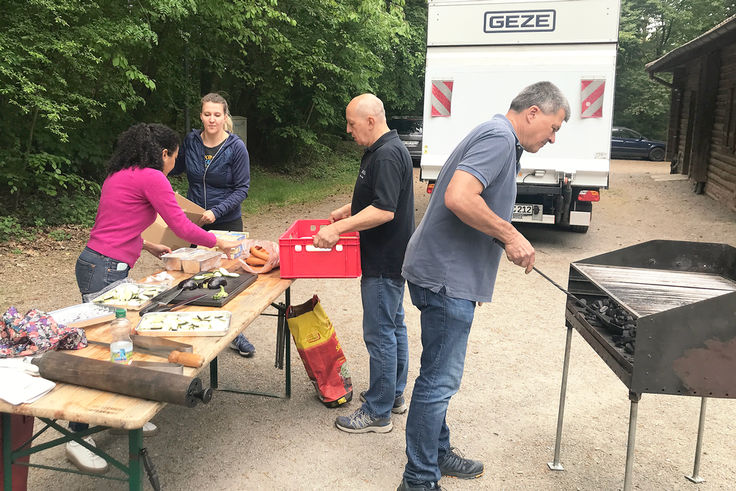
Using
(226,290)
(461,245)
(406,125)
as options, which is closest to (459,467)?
(461,245)

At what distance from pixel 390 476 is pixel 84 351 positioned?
175 cm

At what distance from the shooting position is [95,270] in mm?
3449

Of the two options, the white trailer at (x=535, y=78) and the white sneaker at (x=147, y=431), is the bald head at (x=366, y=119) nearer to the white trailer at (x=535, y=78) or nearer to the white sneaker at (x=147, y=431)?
the white sneaker at (x=147, y=431)

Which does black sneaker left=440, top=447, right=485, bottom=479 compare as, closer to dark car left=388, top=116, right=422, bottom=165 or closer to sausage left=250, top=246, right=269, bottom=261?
sausage left=250, top=246, right=269, bottom=261

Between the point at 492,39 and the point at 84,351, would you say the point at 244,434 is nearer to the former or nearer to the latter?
the point at 84,351

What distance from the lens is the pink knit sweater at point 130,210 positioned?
338cm

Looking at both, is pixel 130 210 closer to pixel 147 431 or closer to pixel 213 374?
pixel 147 431

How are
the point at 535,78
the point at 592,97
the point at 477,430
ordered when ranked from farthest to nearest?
the point at 535,78 → the point at 592,97 → the point at 477,430

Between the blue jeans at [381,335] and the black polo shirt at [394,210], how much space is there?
0.09 meters

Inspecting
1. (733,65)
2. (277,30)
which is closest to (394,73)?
(277,30)

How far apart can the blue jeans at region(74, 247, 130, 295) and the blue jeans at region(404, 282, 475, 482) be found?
1738 mm

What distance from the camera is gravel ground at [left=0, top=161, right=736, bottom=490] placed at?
338 cm

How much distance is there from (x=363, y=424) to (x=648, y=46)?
36962mm

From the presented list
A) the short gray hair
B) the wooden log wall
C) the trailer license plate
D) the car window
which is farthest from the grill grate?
the car window
